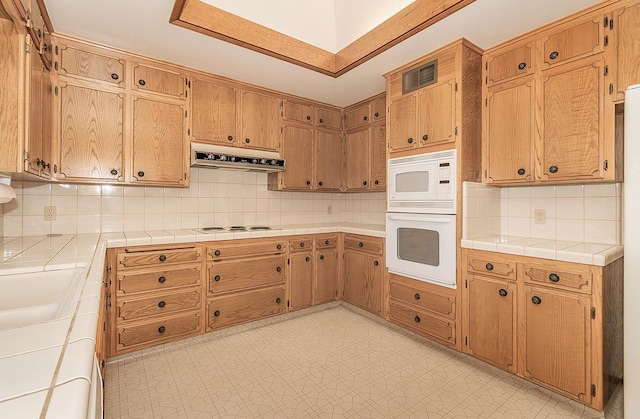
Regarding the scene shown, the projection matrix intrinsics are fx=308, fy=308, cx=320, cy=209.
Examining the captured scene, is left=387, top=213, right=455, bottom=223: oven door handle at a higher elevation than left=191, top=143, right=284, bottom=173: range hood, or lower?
lower

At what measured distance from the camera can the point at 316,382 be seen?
2068mm

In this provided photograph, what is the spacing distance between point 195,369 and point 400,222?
78.8 inches

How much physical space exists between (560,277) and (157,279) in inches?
111

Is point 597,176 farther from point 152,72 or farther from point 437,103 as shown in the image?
point 152,72

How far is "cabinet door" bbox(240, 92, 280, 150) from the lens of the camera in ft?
10.4

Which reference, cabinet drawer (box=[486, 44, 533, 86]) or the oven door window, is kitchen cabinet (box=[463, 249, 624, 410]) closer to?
the oven door window

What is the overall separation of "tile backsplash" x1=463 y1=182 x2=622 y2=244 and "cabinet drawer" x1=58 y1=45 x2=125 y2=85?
115 inches

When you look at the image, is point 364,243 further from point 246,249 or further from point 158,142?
point 158,142

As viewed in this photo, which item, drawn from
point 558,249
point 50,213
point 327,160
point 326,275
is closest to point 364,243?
point 326,275

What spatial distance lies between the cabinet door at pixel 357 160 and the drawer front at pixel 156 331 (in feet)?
7.27

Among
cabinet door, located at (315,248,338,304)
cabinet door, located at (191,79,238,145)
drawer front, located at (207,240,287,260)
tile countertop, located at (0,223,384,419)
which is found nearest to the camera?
tile countertop, located at (0,223,384,419)

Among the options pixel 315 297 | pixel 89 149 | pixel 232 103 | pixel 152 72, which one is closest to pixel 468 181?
pixel 315 297

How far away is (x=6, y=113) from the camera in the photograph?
4.87 feet

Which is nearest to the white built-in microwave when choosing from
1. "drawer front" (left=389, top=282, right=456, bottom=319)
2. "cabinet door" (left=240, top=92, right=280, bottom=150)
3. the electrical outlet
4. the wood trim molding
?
"drawer front" (left=389, top=282, right=456, bottom=319)
